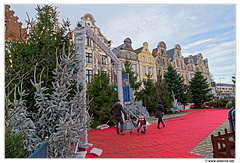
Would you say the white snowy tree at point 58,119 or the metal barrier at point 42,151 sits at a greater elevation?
the white snowy tree at point 58,119

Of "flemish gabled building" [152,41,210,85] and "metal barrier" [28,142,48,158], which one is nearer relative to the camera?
"metal barrier" [28,142,48,158]

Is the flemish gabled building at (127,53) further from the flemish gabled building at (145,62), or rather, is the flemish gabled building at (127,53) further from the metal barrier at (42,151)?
the metal barrier at (42,151)

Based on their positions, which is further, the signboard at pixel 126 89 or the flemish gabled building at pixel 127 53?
the flemish gabled building at pixel 127 53

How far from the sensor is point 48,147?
3.11 m

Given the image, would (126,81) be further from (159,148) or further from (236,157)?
(236,157)

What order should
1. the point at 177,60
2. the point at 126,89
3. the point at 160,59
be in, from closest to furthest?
the point at 126,89 < the point at 160,59 < the point at 177,60

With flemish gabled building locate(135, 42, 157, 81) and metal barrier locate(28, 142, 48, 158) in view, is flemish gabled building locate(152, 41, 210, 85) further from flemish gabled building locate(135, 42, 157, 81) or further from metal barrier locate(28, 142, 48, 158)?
metal barrier locate(28, 142, 48, 158)

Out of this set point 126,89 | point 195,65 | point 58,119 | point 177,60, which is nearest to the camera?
point 58,119

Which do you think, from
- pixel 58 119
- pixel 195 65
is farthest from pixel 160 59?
pixel 58 119

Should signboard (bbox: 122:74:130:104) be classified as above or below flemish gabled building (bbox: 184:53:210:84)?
below

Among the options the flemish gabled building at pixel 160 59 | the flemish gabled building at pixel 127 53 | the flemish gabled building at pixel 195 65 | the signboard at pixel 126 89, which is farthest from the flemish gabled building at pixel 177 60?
the signboard at pixel 126 89

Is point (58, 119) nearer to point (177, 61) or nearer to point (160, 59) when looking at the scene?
point (160, 59)

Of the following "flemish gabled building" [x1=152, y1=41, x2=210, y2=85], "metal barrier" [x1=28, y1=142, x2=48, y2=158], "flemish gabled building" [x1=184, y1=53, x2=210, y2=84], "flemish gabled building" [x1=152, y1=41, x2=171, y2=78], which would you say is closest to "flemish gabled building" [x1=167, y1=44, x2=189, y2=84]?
"flemish gabled building" [x1=152, y1=41, x2=210, y2=85]

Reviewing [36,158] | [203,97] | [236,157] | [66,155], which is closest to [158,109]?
[236,157]
